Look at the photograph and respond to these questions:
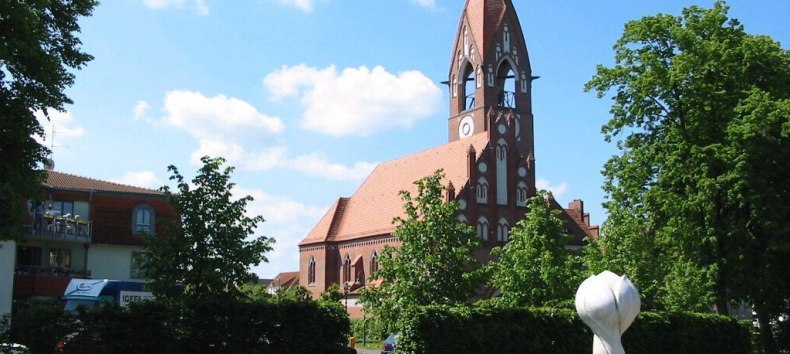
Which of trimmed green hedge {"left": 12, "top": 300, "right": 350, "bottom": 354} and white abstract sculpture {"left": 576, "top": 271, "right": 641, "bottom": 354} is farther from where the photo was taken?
trimmed green hedge {"left": 12, "top": 300, "right": 350, "bottom": 354}

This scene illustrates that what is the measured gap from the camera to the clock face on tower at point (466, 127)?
6419 centimetres

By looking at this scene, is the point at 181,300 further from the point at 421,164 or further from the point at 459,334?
the point at 421,164

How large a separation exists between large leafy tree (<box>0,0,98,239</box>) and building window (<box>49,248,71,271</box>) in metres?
21.8

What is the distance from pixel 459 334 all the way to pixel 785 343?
19545 millimetres

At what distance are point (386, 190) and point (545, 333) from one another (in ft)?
136

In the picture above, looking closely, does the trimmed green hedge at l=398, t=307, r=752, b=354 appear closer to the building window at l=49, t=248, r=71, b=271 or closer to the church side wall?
the church side wall

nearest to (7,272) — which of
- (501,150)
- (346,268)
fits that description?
(346,268)

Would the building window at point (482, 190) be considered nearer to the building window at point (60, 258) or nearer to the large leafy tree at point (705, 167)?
the large leafy tree at point (705, 167)

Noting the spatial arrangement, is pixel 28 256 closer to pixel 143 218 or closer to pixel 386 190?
pixel 143 218

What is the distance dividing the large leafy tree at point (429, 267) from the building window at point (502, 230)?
31140 millimetres

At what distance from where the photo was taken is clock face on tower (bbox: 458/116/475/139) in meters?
64.2

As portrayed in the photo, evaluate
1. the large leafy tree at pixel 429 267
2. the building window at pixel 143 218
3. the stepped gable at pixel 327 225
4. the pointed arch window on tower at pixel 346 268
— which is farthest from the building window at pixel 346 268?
the large leafy tree at pixel 429 267

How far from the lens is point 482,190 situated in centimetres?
5731

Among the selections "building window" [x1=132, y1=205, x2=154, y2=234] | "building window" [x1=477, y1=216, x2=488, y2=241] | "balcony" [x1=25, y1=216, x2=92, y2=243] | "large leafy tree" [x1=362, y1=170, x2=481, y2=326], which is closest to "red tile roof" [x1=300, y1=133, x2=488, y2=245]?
"building window" [x1=477, y1=216, x2=488, y2=241]
